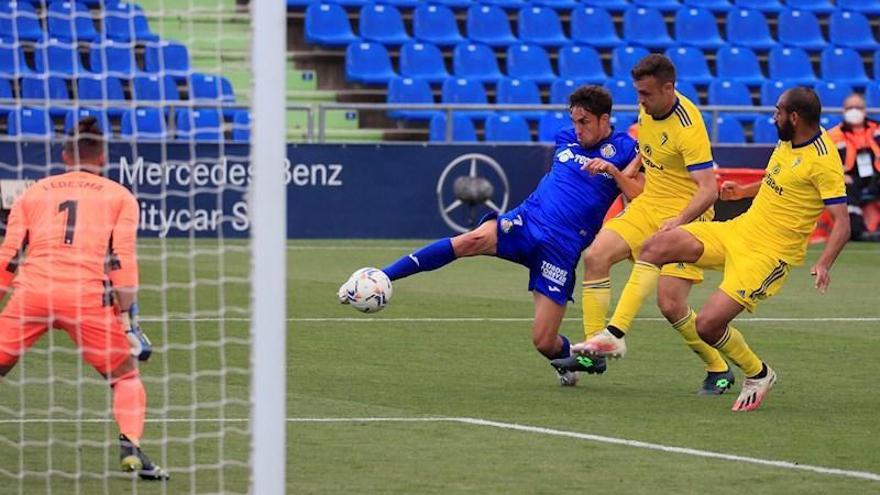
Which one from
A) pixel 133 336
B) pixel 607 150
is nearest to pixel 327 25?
pixel 607 150

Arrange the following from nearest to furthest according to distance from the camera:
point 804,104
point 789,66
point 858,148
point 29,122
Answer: point 804,104 → point 29,122 → point 858,148 → point 789,66

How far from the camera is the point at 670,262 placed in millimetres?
9789

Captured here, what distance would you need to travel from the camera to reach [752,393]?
382 inches

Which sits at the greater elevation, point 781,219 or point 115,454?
point 781,219

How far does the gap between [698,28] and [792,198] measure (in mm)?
17159

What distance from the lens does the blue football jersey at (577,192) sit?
10664 mm

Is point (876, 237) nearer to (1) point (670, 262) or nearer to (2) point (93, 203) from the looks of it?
(1) point (670, 262)

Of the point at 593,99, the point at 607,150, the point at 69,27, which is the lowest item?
the point at 607,150

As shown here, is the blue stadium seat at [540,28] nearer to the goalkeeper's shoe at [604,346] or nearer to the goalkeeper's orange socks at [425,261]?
the goalkeeper's orange socks at [425,261]

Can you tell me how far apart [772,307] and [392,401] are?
6.39 metres

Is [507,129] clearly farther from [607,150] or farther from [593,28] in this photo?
[607,150]

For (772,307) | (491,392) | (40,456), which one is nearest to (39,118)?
(772,307)

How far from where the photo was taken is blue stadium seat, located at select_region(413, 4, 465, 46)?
24797mm

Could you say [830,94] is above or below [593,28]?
below
